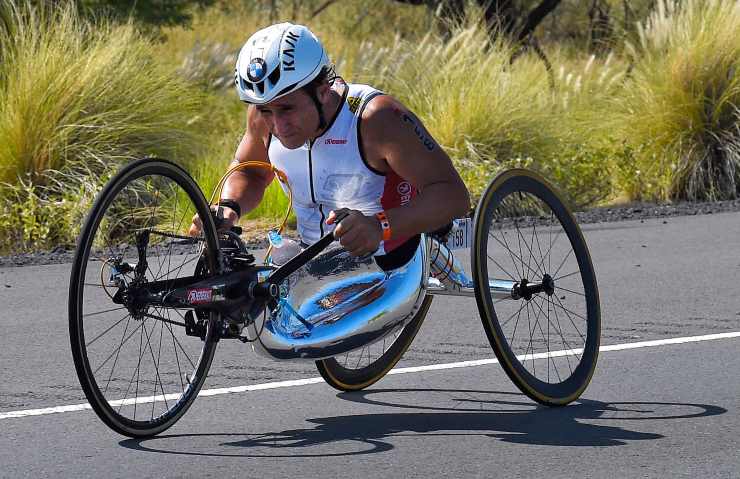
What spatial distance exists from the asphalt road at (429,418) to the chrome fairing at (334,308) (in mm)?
352

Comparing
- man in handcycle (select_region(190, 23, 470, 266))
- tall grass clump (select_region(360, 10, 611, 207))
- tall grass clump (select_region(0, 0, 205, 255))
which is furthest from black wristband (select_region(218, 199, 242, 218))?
tall grass clump (select_region(360, 10, 611, 207))

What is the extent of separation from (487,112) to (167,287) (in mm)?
9302

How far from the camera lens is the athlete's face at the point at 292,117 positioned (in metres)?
5.41

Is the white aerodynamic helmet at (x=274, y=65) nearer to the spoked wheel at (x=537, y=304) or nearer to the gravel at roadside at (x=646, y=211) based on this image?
the spoked wheel at (x=537, y=304)

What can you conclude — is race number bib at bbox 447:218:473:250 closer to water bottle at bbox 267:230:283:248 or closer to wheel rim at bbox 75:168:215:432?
water bottle at bbox 267:230:283:248

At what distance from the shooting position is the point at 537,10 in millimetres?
22906

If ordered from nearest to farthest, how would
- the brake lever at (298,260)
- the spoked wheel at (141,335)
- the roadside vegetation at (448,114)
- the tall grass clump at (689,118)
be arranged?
the spoked wheel at (141,335) → the brake lever at (298,260) → the roadside vegetation at (448,114) → the tall grass clump at (689,118)

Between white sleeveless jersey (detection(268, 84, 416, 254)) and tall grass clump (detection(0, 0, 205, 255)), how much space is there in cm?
630

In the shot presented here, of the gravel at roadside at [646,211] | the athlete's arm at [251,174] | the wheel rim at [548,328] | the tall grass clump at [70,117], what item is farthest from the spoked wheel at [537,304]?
the tall grass clump at [70,117]

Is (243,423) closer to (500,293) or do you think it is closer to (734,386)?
(500,293)

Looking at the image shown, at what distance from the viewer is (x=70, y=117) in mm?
12883

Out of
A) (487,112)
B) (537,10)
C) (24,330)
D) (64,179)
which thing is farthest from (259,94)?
(537,10)

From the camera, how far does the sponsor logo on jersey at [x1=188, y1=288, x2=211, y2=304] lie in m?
5.32

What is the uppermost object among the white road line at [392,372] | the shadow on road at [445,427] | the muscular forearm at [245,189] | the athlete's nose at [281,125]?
the athlete's nose at [281,125]
